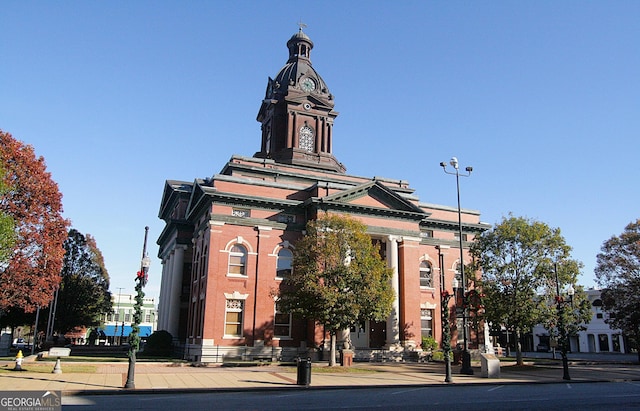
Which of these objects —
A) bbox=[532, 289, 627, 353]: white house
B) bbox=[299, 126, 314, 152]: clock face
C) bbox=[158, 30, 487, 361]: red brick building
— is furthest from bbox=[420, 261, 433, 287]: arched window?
bbox=[532, 289, 627, 353]: white house

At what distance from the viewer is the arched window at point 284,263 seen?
39.1 metres

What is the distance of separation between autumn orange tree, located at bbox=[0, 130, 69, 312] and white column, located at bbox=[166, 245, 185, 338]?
10.9 metres

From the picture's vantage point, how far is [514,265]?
3516cm

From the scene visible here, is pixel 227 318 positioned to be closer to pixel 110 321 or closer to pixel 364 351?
pixel 364 351

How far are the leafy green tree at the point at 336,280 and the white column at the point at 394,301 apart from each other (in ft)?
17.9

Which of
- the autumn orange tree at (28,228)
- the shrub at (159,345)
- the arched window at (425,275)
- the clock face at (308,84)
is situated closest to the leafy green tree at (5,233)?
the autumn orange tree at (28,228)

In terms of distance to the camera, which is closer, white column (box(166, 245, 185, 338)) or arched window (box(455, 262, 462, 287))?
arched window (box(455, 262, 462, 287))

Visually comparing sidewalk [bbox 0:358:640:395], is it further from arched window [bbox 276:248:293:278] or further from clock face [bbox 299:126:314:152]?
clock face [bbox 299:126:314:152]

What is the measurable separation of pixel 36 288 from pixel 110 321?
258 feet

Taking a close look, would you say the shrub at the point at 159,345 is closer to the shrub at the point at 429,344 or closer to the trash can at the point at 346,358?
the trash can at the point at 346,358

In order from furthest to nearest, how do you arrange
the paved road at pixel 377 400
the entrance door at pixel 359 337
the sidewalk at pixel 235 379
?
the entrance door at pixel 359 337
the sidewalk at pixel 235 379
the paved road at pixel 377 400

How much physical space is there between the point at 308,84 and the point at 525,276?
99.1ft

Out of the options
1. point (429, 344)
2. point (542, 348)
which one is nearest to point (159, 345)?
point (429, 344)

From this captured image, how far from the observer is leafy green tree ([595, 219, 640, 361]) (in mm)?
44000
